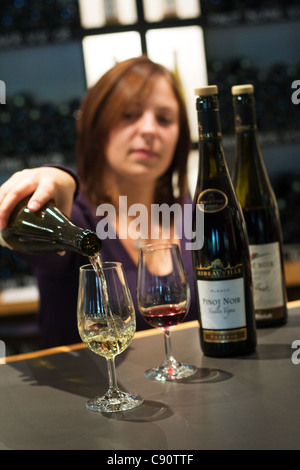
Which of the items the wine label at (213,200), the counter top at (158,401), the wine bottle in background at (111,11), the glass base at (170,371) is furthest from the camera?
the wine bottle in background at (111,11)

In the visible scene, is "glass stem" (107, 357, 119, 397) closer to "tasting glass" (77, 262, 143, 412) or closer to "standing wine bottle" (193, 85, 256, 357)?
"tasting glass" (77, 262, 143, 412)

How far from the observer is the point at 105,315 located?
31.0 inches

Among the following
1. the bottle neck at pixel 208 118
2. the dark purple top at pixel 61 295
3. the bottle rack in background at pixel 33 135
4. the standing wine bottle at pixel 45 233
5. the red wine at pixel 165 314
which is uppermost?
the bottle rack in background at pixel 33 135

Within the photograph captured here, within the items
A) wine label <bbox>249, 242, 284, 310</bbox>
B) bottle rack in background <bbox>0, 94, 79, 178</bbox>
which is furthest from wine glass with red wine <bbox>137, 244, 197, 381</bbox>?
bottle rack in background <bbox>0, 94, 79, 178</bbox>

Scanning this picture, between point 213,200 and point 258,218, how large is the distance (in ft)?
0.58

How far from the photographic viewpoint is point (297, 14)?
2803 mm

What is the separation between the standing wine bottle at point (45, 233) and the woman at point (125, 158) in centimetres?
49

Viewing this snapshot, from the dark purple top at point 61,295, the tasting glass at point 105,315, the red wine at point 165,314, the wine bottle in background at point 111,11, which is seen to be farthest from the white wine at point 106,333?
the wine bottle in background at point 111,11

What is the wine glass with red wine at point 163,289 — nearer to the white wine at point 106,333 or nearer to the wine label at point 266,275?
the white wine at point 106,333

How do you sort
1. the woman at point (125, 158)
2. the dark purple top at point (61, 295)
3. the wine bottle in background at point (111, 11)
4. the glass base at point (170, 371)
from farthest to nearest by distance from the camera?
the wine bottle in background at point (111, 11) < the woman at point (125, 158) < the dark purple top at point (61, 295) < the glass base at point (170, 371)

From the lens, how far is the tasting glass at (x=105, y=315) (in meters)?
0.79

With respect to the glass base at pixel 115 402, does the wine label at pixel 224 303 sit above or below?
above
